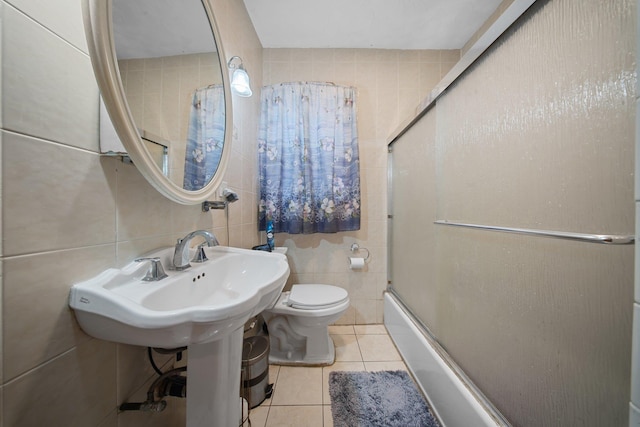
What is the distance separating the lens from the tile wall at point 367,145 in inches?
65.3

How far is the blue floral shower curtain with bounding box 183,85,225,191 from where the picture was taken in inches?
30.9

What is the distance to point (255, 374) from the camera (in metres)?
0.98

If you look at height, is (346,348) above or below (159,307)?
below

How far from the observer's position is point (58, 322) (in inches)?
17.0

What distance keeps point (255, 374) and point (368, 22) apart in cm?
220

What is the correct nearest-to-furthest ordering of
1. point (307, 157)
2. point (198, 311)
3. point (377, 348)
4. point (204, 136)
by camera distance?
point (198, 311), point (204, 136), point (377, 348), point (307, 157)

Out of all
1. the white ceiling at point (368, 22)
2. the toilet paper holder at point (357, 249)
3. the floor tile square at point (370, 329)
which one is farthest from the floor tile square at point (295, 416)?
the white ceiling at point (368, 22)

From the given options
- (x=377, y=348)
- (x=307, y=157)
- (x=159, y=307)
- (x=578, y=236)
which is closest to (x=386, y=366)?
(x=377, y=348)

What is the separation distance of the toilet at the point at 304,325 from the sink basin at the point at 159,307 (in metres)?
0.62

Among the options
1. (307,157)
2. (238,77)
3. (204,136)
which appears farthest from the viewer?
(307,157)

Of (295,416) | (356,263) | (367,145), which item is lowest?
(295,416)

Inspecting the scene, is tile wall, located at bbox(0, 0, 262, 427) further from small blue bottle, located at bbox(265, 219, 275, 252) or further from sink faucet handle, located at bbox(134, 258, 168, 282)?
small blue bottle, located at bbox(265, 219, 275, 252)

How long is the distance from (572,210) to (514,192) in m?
0.15

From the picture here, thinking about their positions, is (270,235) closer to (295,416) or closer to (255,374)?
(255,374)
